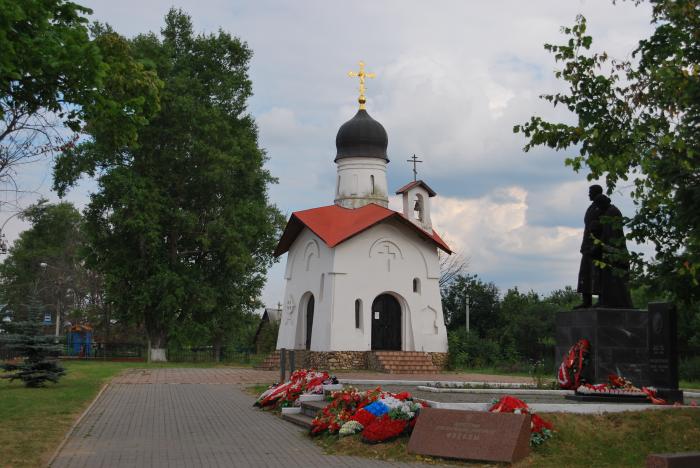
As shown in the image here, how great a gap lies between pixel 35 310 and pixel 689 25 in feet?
50.3

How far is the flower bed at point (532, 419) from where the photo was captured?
379 inches

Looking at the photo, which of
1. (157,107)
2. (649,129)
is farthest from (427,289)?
(649,129)

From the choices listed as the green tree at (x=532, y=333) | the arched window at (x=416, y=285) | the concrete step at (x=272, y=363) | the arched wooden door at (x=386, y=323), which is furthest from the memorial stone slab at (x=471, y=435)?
the green tree at (x=532, y=333)

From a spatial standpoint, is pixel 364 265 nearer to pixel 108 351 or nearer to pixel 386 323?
pixel 386 323

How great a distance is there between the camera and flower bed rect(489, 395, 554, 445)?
9617 millimetres

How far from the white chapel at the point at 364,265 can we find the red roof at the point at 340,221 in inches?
1.6

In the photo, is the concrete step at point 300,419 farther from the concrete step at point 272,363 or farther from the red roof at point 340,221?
the concrete step at point 272,363

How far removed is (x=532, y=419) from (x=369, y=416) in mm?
2438

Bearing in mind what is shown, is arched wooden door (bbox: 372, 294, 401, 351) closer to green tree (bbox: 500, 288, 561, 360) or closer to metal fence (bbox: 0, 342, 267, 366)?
green tree (bbox: 500, 288, 561, 360)

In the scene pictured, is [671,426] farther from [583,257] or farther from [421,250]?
[421,250]

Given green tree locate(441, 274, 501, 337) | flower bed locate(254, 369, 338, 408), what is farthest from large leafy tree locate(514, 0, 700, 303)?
green tree locate(441, 274, 501, 337)

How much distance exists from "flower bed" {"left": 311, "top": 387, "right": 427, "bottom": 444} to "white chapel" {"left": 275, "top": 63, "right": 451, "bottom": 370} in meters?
17.7

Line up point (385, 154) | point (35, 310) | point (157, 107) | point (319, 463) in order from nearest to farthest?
point (319, 463), point (157, 107), point (35, 310), point (385, 154)

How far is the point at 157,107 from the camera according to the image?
1286 centimetres
